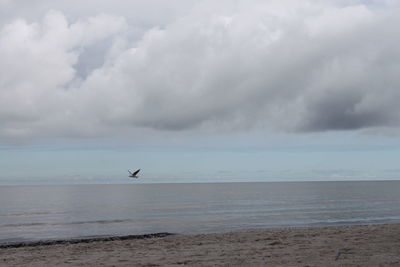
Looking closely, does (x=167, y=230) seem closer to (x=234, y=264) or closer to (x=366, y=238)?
(x=366, y=238)

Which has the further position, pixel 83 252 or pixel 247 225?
pixel 247 225

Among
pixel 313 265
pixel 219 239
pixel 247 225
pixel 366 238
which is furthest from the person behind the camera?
pixel 247 225

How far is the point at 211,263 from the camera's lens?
1912cm

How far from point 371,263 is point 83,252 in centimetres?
1454

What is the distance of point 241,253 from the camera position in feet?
70.9

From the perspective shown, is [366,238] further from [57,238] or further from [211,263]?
[57,238]

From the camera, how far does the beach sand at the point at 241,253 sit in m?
19.1

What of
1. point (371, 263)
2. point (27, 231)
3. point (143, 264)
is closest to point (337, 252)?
point (371, 263)

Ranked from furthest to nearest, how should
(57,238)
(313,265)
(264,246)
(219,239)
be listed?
(57,238), (219,239), (264,246), (313,265)

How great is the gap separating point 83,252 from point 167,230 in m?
17.2

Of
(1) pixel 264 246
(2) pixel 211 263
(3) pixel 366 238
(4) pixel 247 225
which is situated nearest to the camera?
(2) pixel 211 263

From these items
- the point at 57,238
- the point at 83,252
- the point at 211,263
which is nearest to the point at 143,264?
the point at 211,263

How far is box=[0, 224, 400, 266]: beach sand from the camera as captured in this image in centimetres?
1909

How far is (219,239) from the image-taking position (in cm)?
2839
